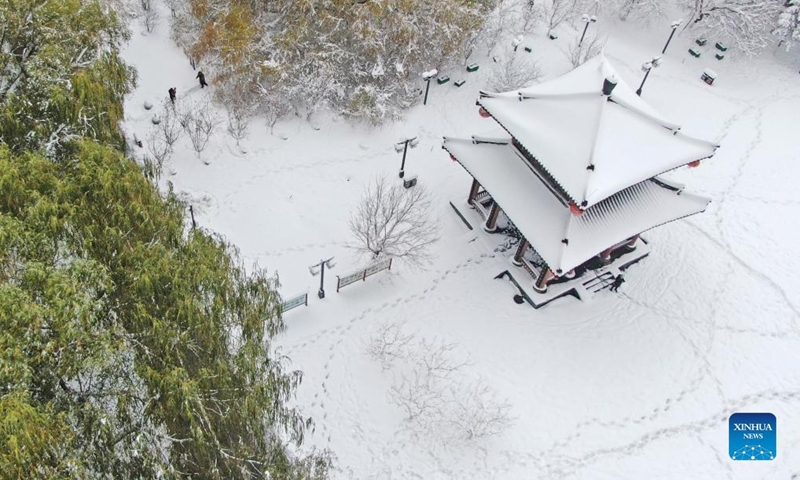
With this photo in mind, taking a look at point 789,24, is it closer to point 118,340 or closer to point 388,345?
point 388,345

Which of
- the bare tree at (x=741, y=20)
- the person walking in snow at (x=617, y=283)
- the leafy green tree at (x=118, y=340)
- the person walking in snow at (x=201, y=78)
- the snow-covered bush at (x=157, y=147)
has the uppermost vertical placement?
the bare tree at (x=741, y=20)

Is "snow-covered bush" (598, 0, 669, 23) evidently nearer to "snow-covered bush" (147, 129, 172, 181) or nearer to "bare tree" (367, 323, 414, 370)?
"bare tree" (367, 323, 414, 370)

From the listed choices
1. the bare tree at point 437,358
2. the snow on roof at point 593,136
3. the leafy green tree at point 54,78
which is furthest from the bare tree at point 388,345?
the leafy green tree at point 54,78

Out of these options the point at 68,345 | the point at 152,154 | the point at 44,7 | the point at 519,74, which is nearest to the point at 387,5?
the point at 519,74

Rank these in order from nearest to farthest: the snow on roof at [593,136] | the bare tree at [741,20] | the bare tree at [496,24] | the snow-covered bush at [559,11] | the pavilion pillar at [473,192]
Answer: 1. the snow on roof at [593,136]
2. the pavilion pillar at [473,192]
3. the bare tree at [496,24]
4. the bare tree at [741,20]
5. the snow-covered bush at [559,11]

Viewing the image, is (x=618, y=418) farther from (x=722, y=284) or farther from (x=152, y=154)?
(x=152, y=154)

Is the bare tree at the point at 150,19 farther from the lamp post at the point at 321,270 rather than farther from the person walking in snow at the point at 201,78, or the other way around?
the lamp post at the point at 321,270
